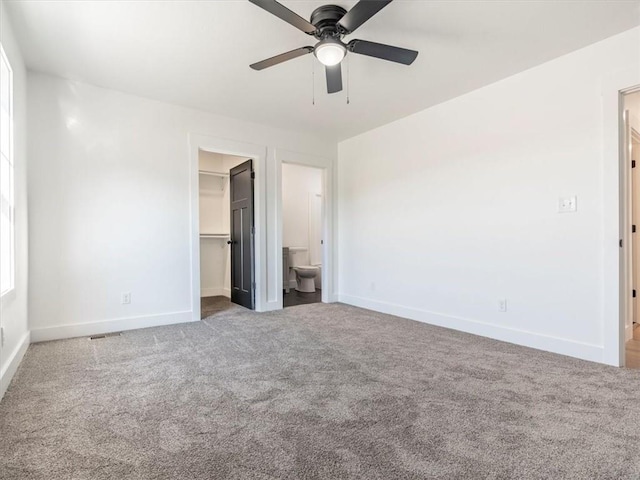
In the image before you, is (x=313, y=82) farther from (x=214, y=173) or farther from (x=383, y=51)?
(x=214, y=173)


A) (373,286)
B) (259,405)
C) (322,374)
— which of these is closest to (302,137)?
(373,286)

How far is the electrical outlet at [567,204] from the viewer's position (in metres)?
2.76

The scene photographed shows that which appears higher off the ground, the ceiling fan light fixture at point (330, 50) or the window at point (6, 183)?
the ceiling fan light fixture at point (330, 50)

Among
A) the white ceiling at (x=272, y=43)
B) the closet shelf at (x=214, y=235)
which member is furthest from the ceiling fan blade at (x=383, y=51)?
the closet shelf at (x=214, y=235)

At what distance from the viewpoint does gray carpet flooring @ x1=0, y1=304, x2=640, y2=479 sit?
1431mm

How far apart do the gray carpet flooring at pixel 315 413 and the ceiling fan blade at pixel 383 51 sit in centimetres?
215

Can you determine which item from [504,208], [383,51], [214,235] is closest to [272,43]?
[383,51]

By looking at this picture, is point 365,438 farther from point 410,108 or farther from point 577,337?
point 410,108

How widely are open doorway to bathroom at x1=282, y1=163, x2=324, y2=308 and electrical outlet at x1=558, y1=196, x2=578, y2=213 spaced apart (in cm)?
400

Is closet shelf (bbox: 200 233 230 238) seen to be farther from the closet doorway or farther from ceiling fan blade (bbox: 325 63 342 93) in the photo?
ceiling fan blade (bbox: 325 63 342 93)

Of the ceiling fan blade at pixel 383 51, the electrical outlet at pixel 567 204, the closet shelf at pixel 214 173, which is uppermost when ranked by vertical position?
the ceiling fan blade at pixel 383 51

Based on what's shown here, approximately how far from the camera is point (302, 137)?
4875 millimetres

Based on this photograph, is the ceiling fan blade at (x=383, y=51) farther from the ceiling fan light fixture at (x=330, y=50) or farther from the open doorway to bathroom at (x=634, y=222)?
the open doorway to bathroom at (x=634, y=222)

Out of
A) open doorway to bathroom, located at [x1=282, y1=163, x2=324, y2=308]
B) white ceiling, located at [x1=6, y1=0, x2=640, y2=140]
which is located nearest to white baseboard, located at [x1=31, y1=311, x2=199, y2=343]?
white ceiling, located at [x1=6, y1=0, x2=640, y2=140]
